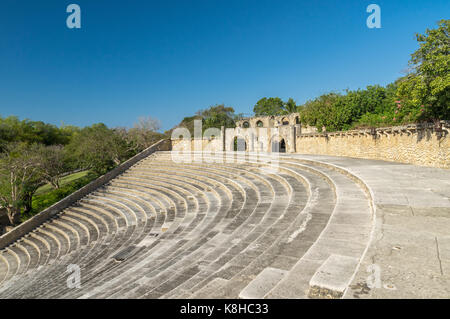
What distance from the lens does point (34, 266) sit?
32.1ft

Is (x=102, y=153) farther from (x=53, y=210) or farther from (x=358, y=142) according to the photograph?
(x=358, y=142)

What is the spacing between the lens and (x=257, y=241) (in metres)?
4.29

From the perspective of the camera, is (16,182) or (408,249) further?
(16,182)

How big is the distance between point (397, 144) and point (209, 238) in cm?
1078

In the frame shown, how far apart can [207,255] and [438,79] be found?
9366 millimetres

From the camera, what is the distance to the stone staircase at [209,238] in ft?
9.53

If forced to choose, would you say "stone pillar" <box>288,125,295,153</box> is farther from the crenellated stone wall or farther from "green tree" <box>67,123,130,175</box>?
"green tree" <box>67,123,130,175</box>

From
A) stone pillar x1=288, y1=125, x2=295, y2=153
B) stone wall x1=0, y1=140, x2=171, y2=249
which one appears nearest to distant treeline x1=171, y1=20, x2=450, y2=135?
stone pillar x1=288, y1=125, x2=295, y2=153

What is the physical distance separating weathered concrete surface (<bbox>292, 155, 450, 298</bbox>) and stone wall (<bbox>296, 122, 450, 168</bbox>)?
4.75 meters

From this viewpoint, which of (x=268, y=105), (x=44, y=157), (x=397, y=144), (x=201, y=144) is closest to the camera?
(x=397, y=144)

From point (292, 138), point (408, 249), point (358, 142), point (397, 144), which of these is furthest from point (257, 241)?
point (292, 138)

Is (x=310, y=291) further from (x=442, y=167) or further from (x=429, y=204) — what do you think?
(x=442, y=167)

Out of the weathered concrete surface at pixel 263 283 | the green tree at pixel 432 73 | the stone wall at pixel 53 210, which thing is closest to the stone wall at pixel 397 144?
the green tree at pixel 432 73
